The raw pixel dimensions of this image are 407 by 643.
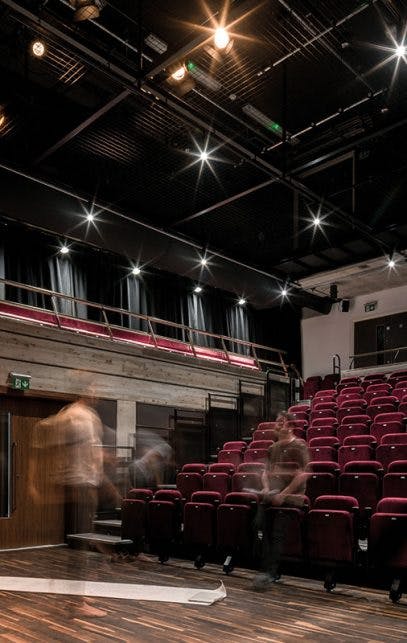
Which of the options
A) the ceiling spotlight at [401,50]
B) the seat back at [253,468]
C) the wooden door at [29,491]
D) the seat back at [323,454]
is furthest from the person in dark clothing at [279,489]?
the ceiling spotlight at [401,50]

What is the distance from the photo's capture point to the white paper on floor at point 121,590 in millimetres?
4211

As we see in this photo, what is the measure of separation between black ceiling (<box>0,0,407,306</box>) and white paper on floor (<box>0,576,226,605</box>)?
4.71 m

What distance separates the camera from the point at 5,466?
3.63 m

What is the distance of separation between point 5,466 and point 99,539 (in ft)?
10.6

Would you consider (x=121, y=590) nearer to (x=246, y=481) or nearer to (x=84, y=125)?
(x=246, y=481)

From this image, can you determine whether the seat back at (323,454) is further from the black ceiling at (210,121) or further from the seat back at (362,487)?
the black ceiling at (210,121)

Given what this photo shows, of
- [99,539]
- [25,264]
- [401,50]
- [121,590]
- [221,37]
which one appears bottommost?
[99,539]

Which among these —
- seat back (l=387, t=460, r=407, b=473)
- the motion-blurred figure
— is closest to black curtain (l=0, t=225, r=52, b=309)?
the motion-blurred figure

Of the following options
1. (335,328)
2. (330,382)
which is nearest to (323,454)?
(330,382)

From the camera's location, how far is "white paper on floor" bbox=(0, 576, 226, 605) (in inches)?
166

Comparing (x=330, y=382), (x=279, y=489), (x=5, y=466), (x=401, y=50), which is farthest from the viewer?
(x=330, y=382)

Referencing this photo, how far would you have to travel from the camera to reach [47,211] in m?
8.41

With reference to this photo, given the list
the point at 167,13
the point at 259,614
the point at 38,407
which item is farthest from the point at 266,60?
the point at 259,614

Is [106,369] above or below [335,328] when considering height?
below
